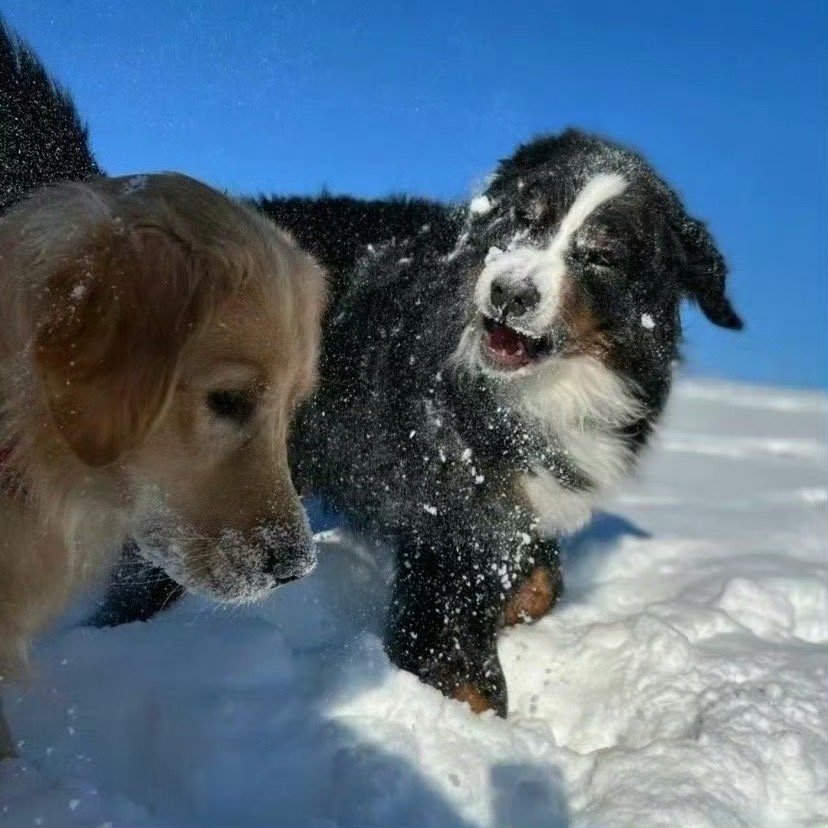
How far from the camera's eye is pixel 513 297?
310 cm

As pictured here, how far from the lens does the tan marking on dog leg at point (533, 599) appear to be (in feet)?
12.6

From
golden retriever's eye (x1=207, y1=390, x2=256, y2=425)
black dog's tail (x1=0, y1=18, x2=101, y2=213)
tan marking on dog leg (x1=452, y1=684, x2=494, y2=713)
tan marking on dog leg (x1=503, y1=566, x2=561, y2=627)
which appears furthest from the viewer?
tan marking on dog leg (x1=503, y1=566, x2=561, y2=627)

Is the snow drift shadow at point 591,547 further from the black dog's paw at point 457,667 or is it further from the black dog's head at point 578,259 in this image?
the black dog's head at point 578,259

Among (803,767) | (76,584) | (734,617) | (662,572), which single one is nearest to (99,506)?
(76,584)

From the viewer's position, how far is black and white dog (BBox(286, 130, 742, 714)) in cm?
322

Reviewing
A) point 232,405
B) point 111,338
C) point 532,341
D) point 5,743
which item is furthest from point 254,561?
point 532,341

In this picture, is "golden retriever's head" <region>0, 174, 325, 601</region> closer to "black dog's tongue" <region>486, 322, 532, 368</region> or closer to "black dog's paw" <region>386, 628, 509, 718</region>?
"black dog's tongue" <region>486, 322, 532, 368</region>

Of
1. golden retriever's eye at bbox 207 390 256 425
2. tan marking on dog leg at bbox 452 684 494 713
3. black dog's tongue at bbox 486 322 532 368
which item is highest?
black dog's tongue at bbox 486 322 532 368

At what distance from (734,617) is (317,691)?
6.55 feet

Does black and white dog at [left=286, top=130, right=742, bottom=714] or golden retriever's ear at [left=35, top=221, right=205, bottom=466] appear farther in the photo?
black and white dog at [left=286, top=130, right=742, bottom=714]

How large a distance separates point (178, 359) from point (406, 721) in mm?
1527

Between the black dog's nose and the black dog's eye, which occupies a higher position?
the black dog's eye

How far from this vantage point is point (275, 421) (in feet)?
7.68

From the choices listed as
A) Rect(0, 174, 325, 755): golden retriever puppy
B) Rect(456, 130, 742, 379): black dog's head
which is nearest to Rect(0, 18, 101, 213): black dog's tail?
Rect(0, 174, 325, 755): golden retriever puppy
